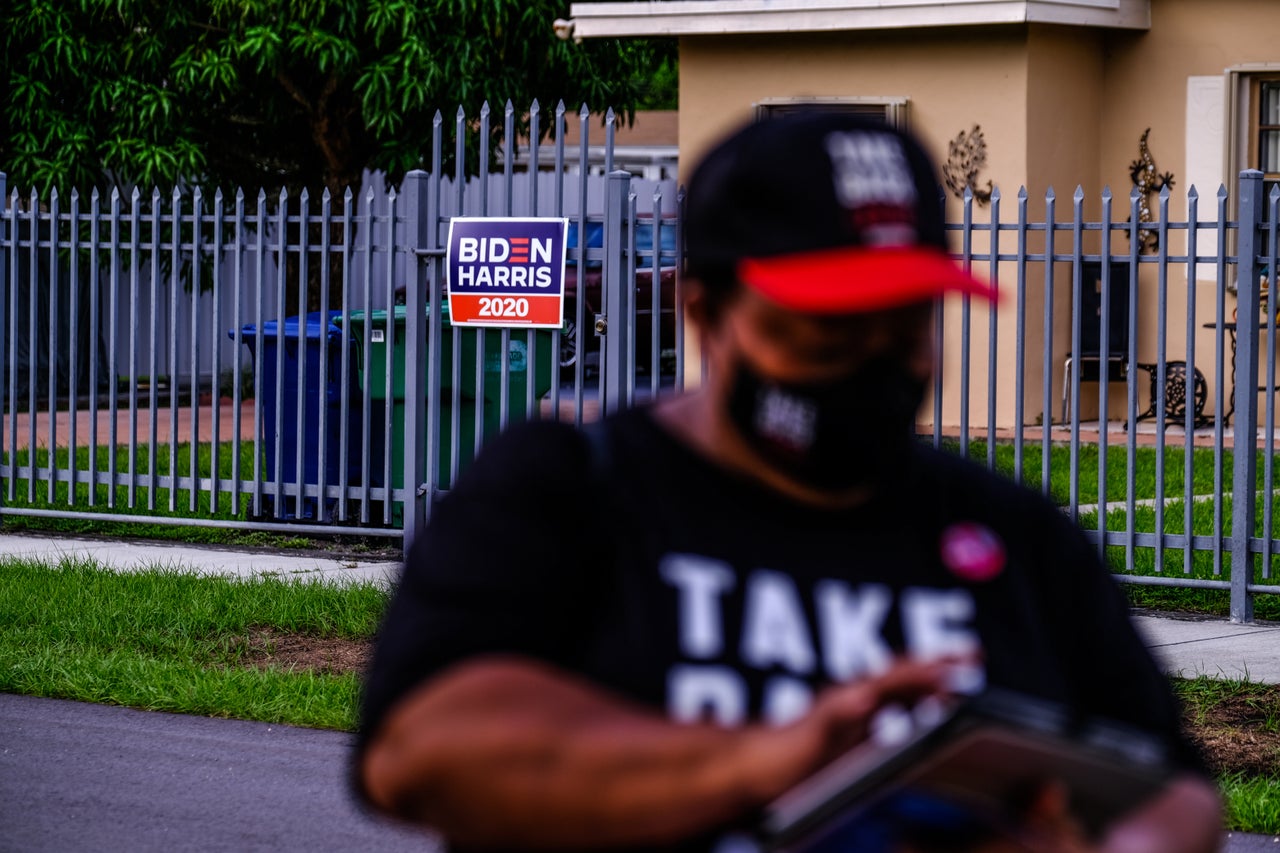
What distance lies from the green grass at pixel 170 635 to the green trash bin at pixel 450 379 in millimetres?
1342

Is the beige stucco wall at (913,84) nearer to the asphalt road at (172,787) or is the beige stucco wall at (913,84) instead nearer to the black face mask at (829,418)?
the asphalt road at (172,787)

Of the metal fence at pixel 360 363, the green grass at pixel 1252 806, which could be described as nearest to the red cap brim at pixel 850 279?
the green grass at pixel 1252 806

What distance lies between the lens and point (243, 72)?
16.9 m

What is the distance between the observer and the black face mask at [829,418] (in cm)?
163

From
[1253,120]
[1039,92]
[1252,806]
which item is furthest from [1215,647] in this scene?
[1253,120]

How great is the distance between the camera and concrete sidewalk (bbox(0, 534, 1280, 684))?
24.2 ft

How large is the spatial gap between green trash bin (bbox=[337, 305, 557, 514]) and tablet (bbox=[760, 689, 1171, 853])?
8.19 meters

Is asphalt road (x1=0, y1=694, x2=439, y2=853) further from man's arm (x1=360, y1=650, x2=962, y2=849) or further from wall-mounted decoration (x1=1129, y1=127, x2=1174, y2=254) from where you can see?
wall-mounted decoration (x1=1129, y1=127, x2=1174, y2=254)

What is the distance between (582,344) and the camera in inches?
364

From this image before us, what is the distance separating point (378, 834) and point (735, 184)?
4.11 metres

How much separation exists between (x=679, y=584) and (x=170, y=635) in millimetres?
6526

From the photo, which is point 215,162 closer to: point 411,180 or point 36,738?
point 411,180

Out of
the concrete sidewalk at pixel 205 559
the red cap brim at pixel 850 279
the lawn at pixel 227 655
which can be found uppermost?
the red cap brim at pixel 850 279

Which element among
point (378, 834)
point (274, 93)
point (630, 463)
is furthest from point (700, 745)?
point (274, 93)
